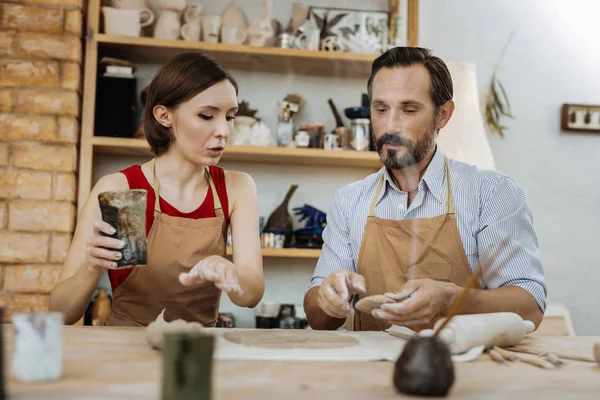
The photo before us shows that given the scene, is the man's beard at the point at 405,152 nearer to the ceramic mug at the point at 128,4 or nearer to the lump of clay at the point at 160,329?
the lump of clay at the point at 160,329

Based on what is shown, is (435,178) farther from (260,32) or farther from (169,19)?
(169,19)

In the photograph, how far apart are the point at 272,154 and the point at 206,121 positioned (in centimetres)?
120

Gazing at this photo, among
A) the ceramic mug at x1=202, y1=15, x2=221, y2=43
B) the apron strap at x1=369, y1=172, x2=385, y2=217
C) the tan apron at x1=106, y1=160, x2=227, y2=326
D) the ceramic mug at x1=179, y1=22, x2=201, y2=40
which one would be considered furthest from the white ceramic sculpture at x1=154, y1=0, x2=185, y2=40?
the apron strap at x1=369, y1=172, x2=385, y2=217

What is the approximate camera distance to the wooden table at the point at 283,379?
36.1 inches

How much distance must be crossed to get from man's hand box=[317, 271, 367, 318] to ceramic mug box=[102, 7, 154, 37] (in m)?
1.95

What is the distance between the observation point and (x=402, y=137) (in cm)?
201

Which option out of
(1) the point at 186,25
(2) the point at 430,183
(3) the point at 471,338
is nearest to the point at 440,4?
(1) the point at 186,25

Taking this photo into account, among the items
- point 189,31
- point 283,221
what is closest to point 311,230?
point 283,221

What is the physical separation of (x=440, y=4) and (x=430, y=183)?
1.85 metres

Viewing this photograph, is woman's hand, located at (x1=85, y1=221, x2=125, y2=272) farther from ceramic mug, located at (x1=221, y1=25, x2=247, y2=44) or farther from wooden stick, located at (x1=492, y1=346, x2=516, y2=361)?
ceramic mug, located at (x1=221, y1=25, x2=247, y2=44)

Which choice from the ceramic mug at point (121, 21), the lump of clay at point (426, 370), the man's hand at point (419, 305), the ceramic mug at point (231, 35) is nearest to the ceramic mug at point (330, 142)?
the ceramic mug at point (231, 35)

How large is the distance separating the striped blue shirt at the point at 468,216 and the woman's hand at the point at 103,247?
0.67m

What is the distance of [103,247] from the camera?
→ 149 cm

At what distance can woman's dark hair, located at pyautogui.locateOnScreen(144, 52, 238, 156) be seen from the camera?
6.32 ft
